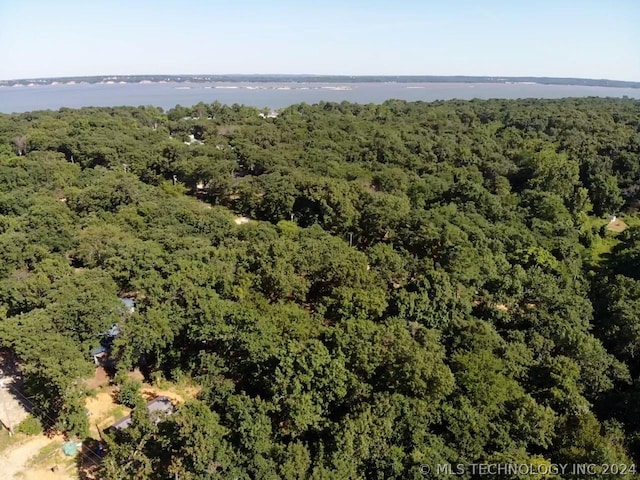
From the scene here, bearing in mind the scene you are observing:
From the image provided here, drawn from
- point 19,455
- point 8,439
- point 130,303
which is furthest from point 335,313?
point 8,439

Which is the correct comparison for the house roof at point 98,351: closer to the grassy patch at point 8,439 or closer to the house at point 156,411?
the house at point 156,411

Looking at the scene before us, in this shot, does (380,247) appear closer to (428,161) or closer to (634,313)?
(634,313)

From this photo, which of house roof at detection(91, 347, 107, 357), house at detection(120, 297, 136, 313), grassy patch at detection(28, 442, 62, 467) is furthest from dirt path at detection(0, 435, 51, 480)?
house at detection(120, 297, 136, 313)

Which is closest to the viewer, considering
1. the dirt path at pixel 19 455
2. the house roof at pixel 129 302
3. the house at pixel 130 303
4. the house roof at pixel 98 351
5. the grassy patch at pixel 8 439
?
the dirt path at pixel 19 455

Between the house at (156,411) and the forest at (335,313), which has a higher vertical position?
the forest at (335,313)

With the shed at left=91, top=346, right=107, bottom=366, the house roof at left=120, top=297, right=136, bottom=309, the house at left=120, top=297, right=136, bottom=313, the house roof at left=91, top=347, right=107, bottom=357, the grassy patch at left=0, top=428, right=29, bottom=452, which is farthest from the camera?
the house roof at left=120, top=297, right=136, bottom=309

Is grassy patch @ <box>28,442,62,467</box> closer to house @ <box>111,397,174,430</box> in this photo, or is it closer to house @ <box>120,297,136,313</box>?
house @ <box>111,397,174,430</box>

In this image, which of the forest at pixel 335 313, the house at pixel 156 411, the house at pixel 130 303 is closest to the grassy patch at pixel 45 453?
the forest at pixel 335 313

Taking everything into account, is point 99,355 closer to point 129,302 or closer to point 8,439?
point 129,302
